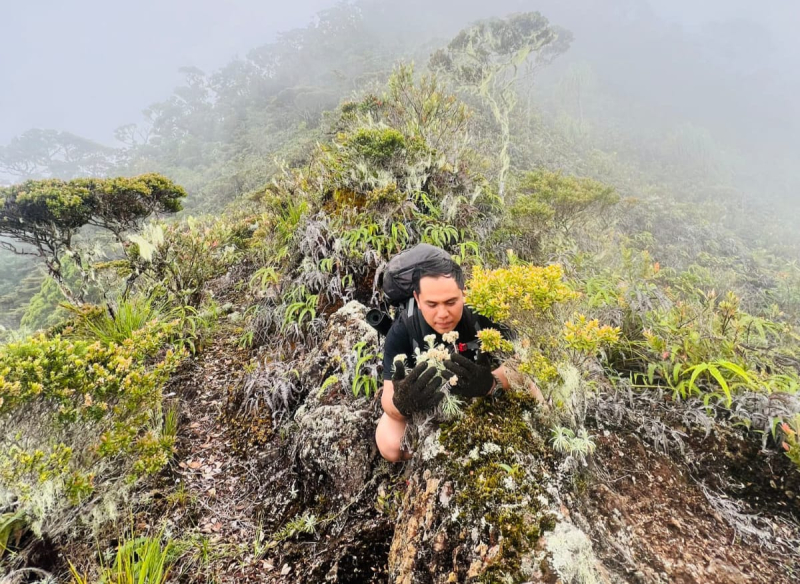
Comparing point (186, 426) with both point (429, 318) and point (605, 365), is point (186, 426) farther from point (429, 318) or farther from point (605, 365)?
point (605, 365)

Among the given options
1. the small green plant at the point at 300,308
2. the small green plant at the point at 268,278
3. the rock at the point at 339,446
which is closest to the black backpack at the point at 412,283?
the rock at the point at 339,446

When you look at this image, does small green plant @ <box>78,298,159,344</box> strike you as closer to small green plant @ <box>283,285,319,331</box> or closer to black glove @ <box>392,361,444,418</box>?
small green plant @ <box>283,285,319,331</box>

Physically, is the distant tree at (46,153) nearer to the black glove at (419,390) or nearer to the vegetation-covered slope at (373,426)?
A: the vegetation-covered slope at (373,426)

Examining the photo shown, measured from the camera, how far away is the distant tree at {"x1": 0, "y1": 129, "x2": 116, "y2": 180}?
184ft

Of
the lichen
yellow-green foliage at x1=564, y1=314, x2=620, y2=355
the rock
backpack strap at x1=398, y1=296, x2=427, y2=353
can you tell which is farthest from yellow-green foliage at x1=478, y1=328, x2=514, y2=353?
the rock

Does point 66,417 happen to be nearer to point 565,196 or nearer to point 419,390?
point 419,390

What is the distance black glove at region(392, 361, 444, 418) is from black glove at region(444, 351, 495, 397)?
0.32 feet

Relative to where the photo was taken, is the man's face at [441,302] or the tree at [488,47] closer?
the man's face at [441,302]

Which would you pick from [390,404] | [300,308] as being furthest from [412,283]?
[300,308]

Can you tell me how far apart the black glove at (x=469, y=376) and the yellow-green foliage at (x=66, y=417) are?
90.7 inches

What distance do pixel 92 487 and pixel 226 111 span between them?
2210 inches

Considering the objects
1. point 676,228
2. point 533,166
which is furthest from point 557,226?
point 676,228

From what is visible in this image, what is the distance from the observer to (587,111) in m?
39.7

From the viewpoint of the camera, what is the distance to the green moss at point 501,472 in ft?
4.50
